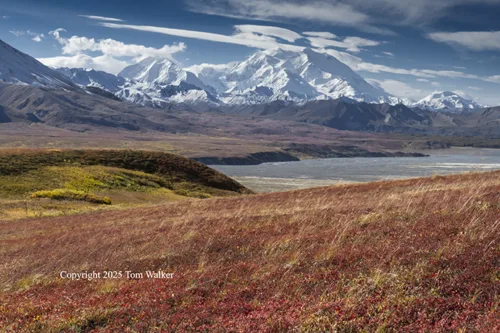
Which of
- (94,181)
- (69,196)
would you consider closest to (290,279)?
(69,196)

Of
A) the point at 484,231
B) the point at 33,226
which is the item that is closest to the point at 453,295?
the point at 484,231

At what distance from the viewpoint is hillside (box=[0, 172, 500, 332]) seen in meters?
8.23

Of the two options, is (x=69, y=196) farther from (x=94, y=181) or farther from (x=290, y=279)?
(x=290, y=279)

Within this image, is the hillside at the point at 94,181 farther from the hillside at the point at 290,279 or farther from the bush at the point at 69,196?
the hillside at the point at 290,279

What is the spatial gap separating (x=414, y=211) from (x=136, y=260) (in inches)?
373

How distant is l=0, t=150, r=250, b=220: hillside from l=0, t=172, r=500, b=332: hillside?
86.7ft

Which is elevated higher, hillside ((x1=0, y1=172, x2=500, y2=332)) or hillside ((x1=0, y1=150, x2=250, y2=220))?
hillside ((x1=0, y1=172, x2=500, y2=332))

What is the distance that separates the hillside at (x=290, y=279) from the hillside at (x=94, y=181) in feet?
86.7

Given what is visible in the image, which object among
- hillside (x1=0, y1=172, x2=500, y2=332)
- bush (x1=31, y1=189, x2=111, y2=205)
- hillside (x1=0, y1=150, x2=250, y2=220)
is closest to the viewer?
hillside (x1=0, y1=172, x2=500, y2=332)

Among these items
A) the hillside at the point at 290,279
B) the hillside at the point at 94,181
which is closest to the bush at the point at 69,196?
the hillside at the point at 94,181

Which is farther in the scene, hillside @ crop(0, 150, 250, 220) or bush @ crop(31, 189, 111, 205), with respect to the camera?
bush @ crop(31, 189, 111, 205)

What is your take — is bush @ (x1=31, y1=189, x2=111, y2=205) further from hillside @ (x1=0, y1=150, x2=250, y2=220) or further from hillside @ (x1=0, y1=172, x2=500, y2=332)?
hillside @ (x1=0, y1=172, x2=500, y2=332)

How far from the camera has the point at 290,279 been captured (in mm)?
10312

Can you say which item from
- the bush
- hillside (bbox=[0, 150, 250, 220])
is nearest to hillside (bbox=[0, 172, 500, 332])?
hillside (bbox=[0, 150, 250, 220])
